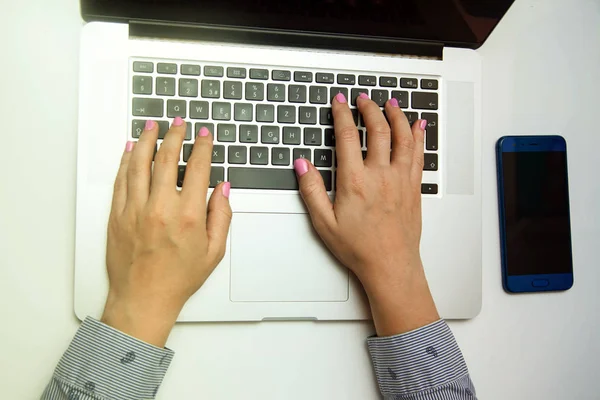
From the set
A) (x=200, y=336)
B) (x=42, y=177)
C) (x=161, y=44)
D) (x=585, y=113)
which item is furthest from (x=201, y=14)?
(x=585, y=113)

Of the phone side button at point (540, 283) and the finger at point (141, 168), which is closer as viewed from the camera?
the finger at point (141, 168)

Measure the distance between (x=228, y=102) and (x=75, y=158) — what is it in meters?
0.20

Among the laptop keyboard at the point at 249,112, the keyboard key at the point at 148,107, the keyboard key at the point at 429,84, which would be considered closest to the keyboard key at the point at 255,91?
the laptop keyboard at the point at 249,112

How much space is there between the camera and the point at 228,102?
21.7 inches

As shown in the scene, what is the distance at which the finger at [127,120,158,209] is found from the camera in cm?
52

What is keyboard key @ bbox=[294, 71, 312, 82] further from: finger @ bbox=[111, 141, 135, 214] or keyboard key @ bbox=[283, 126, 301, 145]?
finger @ bbox=[111, 141, 135, 214]

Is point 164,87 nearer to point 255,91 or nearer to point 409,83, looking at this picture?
point 255,91

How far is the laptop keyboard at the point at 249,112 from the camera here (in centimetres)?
54

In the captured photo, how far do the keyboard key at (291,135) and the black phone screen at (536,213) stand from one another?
0.97ft

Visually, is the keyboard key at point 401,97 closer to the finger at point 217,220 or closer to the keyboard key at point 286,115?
the keyboard key at point 286,115

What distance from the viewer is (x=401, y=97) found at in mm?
592

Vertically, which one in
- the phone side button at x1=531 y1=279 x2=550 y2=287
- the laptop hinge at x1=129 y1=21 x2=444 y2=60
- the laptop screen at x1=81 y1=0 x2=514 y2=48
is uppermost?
the laptop screen at x1=81 y1=0 x2=514 y2=48

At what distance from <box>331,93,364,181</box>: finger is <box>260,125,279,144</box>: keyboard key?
0.24 feet

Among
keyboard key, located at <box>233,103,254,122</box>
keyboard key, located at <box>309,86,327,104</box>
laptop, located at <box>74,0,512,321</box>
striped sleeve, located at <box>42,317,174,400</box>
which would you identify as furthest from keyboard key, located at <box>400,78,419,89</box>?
striped sleeve, located at <box>42,317,174,400</box>
